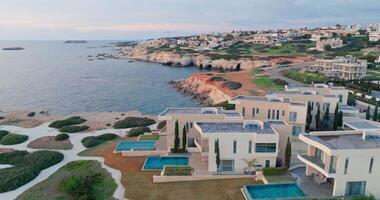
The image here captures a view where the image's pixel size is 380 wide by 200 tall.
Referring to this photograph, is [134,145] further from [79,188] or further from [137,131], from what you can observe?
[79,188]

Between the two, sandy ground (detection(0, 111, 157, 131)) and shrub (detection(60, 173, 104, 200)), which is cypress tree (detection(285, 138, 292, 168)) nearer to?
shrub (detection(60, 173, 104, 200))

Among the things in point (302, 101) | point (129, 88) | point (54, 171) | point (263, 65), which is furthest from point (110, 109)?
point (263, 65)

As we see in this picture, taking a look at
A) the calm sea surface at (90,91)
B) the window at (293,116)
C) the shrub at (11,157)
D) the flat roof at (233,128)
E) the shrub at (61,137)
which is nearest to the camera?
the flat roof at (233,128)

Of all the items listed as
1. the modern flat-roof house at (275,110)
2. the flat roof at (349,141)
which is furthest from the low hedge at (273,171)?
the modern flat-roof house at (275,110)

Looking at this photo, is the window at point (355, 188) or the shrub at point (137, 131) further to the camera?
the shrub at point (137, 131)

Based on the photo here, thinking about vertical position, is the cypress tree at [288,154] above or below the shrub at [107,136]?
above

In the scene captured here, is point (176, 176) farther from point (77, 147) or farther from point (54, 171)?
point (77, 147)

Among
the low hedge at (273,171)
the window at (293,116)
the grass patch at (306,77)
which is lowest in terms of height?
the low hedge at (273,171)

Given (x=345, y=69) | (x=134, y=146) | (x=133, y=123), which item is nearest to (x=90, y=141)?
(x=134, y=146)

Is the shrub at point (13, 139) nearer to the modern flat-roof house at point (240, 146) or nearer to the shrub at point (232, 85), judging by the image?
the modern flat-roof house at point (240, 146)
